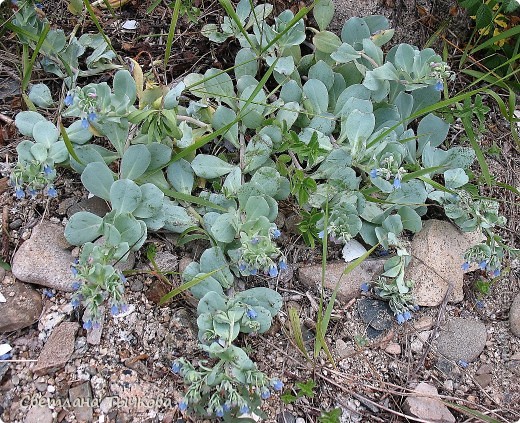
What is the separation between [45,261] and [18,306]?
0.20 metres

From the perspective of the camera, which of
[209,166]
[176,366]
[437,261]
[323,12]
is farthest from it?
[323,12]

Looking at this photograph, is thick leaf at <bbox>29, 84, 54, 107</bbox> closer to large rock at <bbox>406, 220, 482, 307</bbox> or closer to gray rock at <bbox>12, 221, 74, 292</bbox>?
gray rock at <bbox>12, 221, 74, 292</bbox>

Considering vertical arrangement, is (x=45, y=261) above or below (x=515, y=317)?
below

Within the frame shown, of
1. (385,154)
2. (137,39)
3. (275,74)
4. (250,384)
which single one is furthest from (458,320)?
(137,39)

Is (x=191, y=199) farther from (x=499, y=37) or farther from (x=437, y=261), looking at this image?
(x=499, y=37)

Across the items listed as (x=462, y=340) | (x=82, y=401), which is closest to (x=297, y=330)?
(x=462, y=340)

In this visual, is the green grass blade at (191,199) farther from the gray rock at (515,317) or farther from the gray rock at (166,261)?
the gray rock at (515,317)

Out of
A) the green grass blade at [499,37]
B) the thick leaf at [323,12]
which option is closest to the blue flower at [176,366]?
the thick leaf at [323,12]

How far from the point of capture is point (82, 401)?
2143 millimetres

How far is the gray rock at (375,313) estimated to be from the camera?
8.25 feet

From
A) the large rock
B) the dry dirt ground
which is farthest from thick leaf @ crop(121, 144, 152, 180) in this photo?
the large rock

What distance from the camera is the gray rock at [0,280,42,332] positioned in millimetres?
2258

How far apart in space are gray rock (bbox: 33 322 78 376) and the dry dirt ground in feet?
0.09

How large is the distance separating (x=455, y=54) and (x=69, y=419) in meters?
2.59
